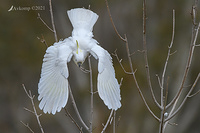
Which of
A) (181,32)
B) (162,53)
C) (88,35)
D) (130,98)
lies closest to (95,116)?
(130,98)

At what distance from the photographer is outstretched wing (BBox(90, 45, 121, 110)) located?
2.78 m

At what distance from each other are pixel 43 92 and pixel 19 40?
5.45 metres

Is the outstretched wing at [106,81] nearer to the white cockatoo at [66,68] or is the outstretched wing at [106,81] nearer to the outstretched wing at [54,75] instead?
the white cockatoo at [66,68]

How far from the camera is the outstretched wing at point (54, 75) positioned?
274cm

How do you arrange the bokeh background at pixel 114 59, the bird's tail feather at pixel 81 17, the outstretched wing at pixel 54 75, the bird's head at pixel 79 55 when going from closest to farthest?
the outstretched wing at pixel 54 75 < the bird's head at pixel 79 55 < the bird's tail feather at pixel 81 17 < the bokeh background at pixel 114 59

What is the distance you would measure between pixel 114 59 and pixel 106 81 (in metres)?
4.75

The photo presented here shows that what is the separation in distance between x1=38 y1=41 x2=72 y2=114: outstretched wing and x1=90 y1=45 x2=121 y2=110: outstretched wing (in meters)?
0.21

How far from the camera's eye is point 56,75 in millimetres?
2865

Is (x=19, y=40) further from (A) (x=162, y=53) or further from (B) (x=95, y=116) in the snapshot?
(A) (x=162, y=53)

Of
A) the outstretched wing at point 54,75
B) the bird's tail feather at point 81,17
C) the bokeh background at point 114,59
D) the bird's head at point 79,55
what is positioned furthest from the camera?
the bokeh background at point 114,59

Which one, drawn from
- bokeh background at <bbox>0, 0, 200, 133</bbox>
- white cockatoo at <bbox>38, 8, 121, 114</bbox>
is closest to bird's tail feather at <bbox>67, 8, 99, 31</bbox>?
white cockatoo at <bbox>38, 8, 121, 114</bbox>

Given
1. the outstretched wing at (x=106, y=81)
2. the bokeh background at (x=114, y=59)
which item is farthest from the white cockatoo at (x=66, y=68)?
the bokeh background at (x=114, y=59)

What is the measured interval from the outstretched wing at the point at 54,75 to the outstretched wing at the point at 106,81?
21 centimetres

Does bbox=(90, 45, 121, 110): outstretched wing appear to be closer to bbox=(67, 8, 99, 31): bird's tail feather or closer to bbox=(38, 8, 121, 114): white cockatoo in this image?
bbox=(38, 8, 121, 114): white cockatoo
